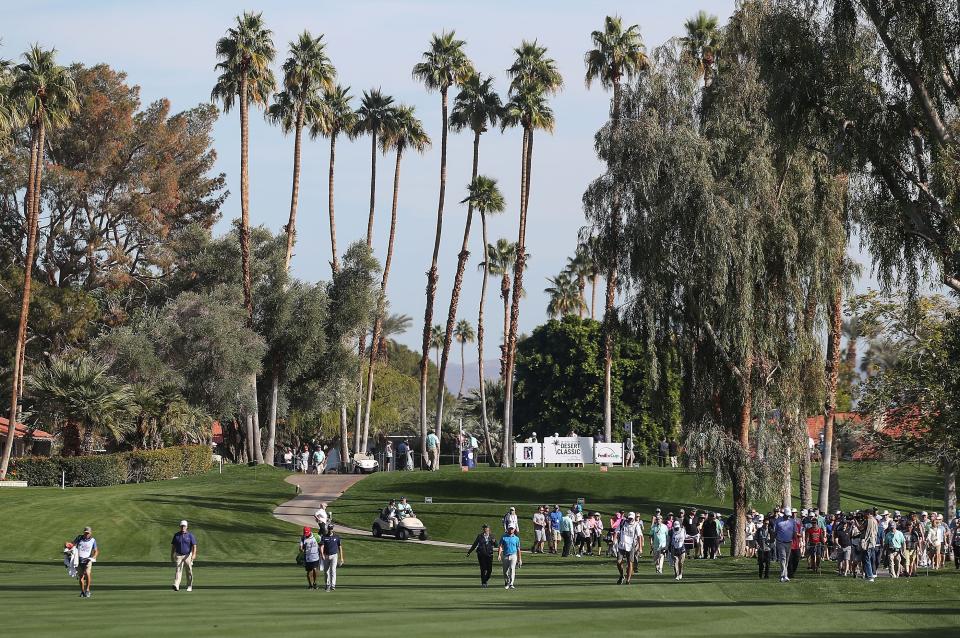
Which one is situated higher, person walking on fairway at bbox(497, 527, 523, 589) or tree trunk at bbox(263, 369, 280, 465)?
tree trunk at bbox(263, 369, 280, 465)

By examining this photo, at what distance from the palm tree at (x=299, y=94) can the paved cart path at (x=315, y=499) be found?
14.1 m

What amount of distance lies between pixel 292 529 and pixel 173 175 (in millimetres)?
44099

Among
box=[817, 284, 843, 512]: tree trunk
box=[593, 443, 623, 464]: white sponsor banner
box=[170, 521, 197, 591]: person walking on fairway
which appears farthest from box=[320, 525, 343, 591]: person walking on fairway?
box=[593, 443, 623, 464]: white sponsor banner

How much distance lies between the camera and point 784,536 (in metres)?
28.9

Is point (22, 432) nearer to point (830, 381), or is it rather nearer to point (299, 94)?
point (299, 94)

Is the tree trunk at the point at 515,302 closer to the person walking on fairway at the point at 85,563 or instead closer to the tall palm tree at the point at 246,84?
the tall palm tree at the point at 246,84

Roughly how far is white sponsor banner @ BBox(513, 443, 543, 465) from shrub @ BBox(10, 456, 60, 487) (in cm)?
2310

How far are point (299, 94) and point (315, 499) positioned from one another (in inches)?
1113

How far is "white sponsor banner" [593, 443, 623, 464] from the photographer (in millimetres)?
62062

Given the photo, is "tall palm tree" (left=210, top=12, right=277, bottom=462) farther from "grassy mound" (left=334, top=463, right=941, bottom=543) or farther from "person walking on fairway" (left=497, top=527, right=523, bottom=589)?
"person walking on fairway" (left=497, top=527, right=523, bottom=589)

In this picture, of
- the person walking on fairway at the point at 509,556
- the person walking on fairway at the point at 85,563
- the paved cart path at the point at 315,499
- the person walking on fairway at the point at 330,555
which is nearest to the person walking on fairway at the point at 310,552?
the person walking on fairway at the point at 330,555

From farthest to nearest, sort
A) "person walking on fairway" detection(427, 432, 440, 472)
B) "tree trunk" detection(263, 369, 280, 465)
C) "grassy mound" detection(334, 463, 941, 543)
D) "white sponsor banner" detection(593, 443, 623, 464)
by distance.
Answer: "tree trunk" detection(263, 369, 280, 465)
"person walking on fairway" detection(427, 432, 440, 472)
"white sponsor banner" detection(593, 443, 623, 464)
"grassy mound" detection(334, 463, 941, 543)

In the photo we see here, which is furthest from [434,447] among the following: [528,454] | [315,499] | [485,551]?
[485,551]

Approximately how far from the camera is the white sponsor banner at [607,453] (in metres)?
62.1
